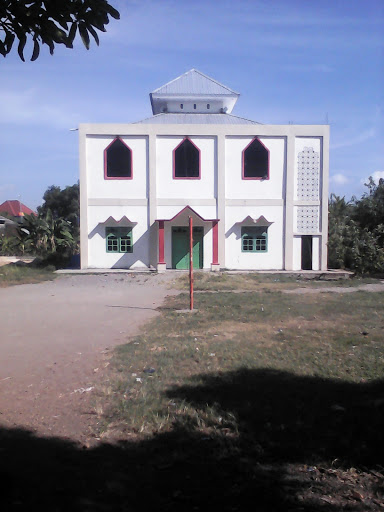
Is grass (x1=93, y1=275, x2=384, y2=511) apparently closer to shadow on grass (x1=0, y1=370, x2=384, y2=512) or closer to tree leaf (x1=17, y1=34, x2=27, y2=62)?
shadow on grass (x1=0, y1=370, x2=384, y2=512)

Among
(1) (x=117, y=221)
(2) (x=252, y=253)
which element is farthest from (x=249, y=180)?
(1) (x=117, y=221)

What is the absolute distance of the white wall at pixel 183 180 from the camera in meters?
25.7

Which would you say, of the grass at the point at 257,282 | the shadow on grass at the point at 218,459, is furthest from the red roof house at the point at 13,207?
the shadow on grass at the point at 218,459

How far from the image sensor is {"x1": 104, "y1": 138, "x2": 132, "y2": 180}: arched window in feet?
83.8

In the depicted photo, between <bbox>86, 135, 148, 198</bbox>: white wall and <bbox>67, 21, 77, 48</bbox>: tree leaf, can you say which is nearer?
<bbox>67, 21, 77, 48</bbox>: tree leaf

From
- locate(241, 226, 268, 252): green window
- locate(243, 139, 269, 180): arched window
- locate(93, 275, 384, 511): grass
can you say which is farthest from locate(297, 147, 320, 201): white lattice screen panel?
locate(93, 275, 384, 511): grass

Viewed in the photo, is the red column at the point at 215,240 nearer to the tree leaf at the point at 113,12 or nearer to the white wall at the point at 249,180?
the white wall at the point at 249,180

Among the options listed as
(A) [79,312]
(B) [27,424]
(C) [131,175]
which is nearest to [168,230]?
(C) [131,175]

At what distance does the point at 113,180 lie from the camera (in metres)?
25.5

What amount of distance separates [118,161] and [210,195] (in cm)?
514

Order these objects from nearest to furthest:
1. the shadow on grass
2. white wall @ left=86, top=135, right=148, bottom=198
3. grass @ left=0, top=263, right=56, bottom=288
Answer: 1. the shadow on grass
2. grass @ left=0, top=263, right=56, bottom=288
3. white wall @ left=86, top=135, right=148, bottom=198

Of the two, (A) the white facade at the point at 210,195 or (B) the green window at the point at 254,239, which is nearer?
(A) the white facade at the point at 210,195

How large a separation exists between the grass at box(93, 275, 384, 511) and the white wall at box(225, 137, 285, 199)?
1607 cm

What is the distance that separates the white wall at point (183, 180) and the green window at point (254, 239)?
2.65 metres
